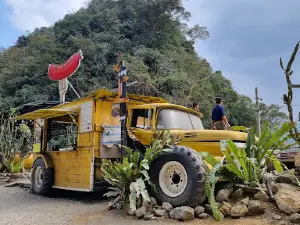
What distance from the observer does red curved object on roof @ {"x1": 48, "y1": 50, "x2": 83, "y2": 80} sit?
12.2 meters

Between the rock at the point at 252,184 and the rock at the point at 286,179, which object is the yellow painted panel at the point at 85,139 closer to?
the rock at the point at 252,184

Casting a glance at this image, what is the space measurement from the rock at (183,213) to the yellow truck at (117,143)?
20 cm

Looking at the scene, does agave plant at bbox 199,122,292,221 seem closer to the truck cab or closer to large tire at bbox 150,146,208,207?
large tire at bbox 150,146,208,207

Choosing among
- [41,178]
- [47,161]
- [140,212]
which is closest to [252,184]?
[140,212]

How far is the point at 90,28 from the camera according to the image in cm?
4078

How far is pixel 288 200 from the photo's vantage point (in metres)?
4.72

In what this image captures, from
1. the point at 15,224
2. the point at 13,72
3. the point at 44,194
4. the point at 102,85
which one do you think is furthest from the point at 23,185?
the point at 13,72

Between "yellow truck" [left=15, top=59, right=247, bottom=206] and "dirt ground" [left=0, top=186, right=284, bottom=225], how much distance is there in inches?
16.0

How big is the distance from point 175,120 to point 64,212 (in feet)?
10.2

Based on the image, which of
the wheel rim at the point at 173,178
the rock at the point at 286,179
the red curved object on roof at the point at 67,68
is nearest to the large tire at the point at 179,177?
the wheel rim at the point at 173,178

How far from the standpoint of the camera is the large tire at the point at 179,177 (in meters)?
5.25

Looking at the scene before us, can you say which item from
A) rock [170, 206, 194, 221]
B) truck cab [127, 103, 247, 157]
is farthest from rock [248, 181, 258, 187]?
truck cab [127, 103, 247, 157]

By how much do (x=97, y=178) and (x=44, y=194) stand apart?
92.2 inches

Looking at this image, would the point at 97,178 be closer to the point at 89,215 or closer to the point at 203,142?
the point at 89,215
